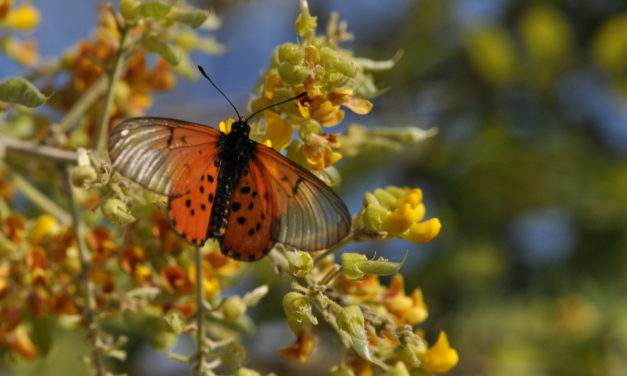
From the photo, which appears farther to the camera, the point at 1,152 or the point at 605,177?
the point at 605,177

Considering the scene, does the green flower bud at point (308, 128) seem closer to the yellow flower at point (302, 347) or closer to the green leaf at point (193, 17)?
the green leaf at point (193, 17)

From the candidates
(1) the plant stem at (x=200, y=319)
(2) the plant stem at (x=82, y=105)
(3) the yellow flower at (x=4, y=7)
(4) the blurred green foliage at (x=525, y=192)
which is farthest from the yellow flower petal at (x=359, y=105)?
(4) the blurred green foliage at (x=525, y=192)

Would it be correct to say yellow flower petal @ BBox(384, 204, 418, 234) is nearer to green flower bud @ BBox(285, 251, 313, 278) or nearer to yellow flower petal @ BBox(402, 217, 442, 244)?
yellow flower petal @ BBox(402, 217, 442, 244)

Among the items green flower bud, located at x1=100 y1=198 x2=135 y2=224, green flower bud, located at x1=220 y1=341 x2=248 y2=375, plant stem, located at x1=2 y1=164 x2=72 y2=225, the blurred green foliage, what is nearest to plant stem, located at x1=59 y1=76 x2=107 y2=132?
plant stem, located at x1=2 y1=164 x2=72 y2=225

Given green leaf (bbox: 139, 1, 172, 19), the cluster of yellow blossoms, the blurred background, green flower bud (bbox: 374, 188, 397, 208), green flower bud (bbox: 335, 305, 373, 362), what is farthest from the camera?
the blurred background

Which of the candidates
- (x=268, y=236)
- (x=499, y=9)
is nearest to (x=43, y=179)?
(x=268, y=236)

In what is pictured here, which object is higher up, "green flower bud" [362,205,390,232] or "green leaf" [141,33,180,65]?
"green leaf" [141,33,180,65]

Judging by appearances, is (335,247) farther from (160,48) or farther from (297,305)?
(160,48)

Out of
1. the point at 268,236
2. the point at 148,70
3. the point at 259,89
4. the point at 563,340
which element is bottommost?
the point at 268,236

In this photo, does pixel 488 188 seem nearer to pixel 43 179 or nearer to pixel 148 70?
pixel 148 70
